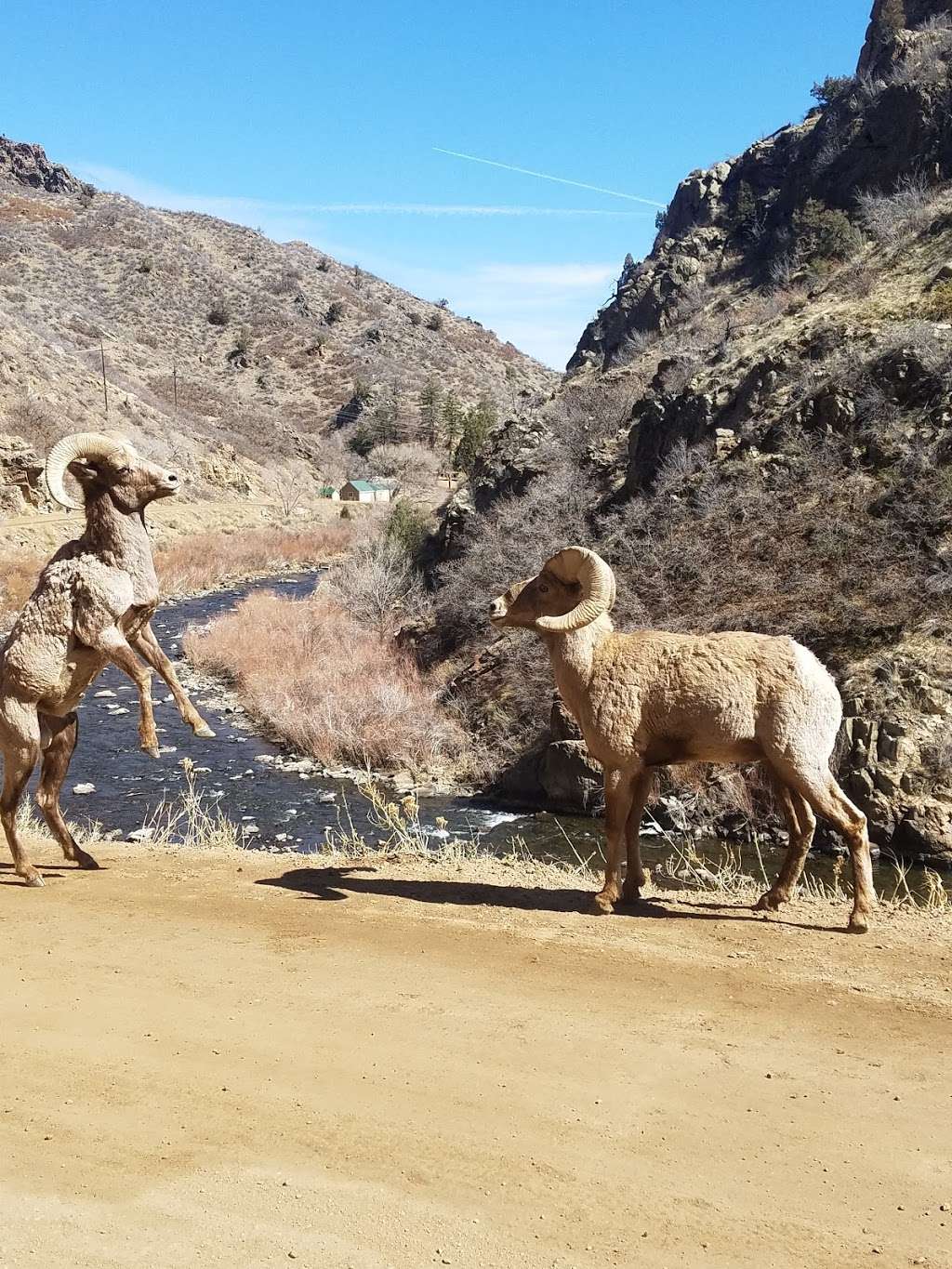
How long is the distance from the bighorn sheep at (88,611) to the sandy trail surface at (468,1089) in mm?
1388

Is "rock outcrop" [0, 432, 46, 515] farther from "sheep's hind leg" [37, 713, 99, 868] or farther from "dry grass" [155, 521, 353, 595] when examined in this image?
"sheep's hind leg" [37, 713, 99, 868]

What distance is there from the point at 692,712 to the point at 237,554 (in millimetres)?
35129

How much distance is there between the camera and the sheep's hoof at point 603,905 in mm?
7578

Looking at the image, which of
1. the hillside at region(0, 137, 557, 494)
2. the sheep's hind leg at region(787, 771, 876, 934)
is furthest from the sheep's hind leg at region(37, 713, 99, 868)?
the hillside at region(0, 137, 557, 494)

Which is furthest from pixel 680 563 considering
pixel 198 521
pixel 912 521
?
pixel 198 521

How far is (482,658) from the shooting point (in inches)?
808

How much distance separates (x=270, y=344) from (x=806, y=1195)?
295 ft

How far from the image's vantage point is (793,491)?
65.5 ft

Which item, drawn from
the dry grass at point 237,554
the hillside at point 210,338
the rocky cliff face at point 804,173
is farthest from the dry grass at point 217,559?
the rocky cliff face at point 804,173

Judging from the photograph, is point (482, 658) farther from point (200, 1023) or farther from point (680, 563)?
point (200, 1023)

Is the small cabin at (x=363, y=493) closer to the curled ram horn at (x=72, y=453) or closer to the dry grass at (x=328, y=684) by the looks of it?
the dry grass at (x=328, y=684)

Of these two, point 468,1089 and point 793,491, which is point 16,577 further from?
point 468,1089

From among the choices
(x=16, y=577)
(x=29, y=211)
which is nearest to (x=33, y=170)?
(x=29, y=211)

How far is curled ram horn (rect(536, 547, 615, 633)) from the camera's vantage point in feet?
25.4
